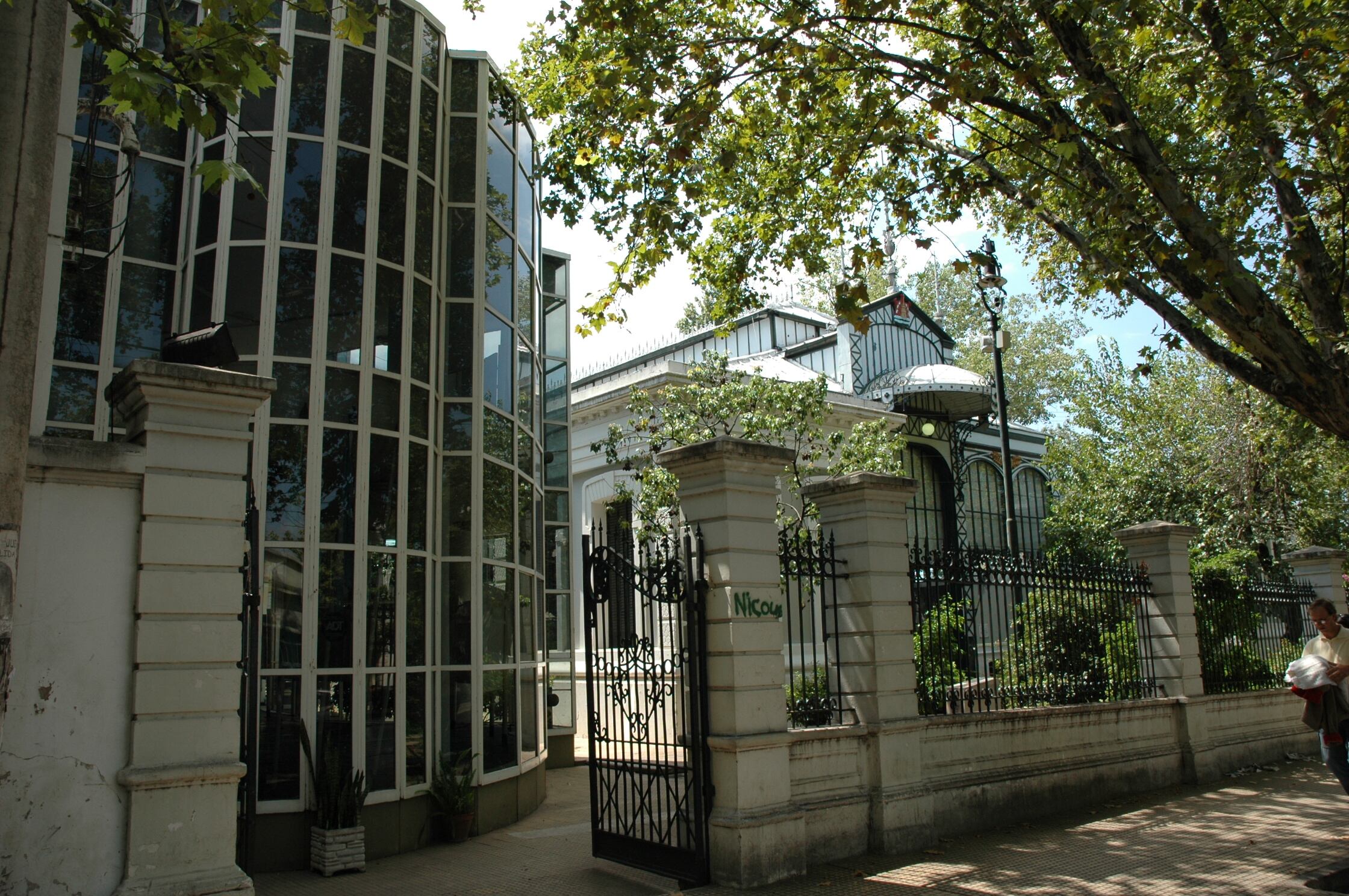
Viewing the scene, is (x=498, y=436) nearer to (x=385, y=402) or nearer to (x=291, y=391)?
(x=385, y=402)

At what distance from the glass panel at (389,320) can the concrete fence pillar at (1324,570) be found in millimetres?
14283

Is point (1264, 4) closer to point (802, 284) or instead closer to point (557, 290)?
point (557, 290)

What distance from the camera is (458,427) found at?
10.9 metres

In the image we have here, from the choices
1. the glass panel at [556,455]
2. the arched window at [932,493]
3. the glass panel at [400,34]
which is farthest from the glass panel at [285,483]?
the arched window at [932,493]

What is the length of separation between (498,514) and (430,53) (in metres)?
5.08

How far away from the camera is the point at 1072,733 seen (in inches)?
443

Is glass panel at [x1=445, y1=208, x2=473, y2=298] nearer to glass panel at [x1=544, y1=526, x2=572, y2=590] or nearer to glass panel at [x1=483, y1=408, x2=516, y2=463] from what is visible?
glass panel at [x1=483, y1=408, x2=516, y2=463]

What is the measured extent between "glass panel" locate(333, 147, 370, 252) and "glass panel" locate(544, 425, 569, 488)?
20.5ft

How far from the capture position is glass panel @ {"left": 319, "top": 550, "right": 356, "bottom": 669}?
30.6ft

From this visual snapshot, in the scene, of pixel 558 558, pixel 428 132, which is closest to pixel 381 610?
pixel 428 132

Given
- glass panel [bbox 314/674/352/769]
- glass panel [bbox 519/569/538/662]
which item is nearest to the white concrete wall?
glass panel [bbox 314/674/352/769]

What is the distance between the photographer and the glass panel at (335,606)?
9.31m

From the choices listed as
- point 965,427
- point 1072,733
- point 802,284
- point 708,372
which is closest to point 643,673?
point 1072,733

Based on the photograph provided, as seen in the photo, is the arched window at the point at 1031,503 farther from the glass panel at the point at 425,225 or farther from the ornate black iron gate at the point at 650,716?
the ornate black iron gate at the point at 650,716
